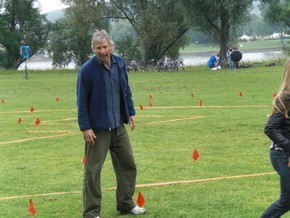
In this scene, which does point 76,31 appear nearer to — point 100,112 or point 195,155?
point 195,155

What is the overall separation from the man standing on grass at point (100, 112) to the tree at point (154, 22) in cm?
3858

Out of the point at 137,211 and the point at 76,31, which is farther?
the point at 76,31

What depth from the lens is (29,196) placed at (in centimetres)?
756

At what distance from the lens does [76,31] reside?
5881 centimetres

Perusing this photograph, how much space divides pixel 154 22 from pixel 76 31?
514 inches

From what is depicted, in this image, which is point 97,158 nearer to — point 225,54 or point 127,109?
point 127,109

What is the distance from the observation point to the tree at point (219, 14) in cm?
4161

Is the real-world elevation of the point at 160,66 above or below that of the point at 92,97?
below

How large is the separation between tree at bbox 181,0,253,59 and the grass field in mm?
24078

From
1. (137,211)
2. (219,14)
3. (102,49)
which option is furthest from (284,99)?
(219,14)

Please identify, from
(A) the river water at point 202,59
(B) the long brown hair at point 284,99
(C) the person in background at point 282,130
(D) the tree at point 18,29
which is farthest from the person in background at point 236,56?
(B) the long brown hair at point 284,99

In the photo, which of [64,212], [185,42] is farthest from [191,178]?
[185,42]

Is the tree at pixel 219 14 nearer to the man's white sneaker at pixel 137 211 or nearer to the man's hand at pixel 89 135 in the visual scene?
the man's white sneaker at pixel 137 211

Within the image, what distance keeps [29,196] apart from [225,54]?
A: 37345mm
